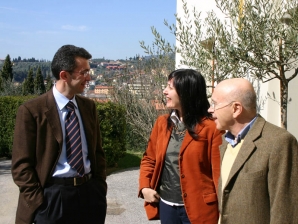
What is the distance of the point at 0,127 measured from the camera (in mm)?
13133

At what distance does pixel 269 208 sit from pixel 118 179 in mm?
7504

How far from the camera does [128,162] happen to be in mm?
11992

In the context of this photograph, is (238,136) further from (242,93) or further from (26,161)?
(26,161)

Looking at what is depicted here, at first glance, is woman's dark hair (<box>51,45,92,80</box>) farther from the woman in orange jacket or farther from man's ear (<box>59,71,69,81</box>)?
the woman in orange jacket

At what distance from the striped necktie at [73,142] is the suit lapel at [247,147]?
1413 millimetres

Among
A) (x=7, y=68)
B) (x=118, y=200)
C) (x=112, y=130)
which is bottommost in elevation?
(x=118, y=200)

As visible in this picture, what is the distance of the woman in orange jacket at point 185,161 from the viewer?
10.9 ft

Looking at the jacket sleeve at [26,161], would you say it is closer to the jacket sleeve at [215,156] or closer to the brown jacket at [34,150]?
the brown jacket at [34,150]

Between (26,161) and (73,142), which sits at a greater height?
(73,142)

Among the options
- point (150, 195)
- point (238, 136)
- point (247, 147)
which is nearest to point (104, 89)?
point (150, 195)

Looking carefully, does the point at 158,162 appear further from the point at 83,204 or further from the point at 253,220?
the point at 253,220

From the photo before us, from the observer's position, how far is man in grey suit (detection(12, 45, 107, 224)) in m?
3.44

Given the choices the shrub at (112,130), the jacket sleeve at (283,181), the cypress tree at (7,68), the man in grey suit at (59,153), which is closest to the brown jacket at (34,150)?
the man in grey suit at (59,153)

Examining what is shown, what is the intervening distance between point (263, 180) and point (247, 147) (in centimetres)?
21
